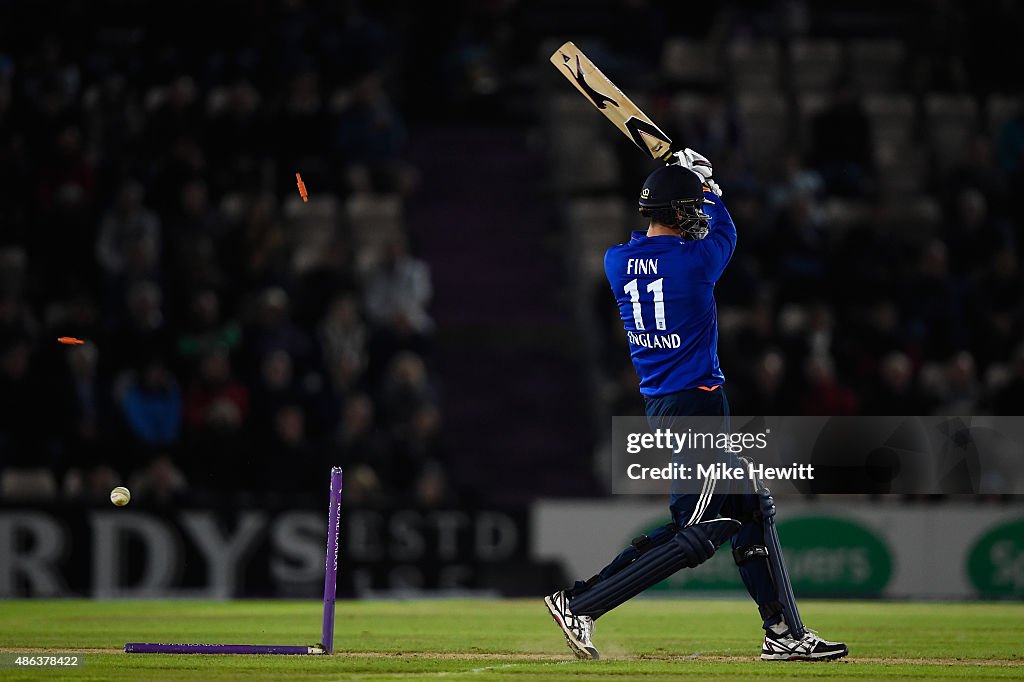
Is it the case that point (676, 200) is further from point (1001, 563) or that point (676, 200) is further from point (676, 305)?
point (1001, 563)

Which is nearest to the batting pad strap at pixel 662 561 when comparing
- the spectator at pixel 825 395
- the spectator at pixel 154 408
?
the spectator at pixel 154 408

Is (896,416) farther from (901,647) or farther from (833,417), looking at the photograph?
(901,647)

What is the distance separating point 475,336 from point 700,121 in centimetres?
392

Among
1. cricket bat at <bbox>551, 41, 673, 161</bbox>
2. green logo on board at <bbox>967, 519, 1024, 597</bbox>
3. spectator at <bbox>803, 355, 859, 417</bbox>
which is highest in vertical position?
cricket bat at <bbox>551, 41, 673, 161</bbox>

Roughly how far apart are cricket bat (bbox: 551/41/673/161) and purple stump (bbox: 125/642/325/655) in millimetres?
3902

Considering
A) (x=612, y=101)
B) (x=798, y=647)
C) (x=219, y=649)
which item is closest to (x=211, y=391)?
(x=612, y=101)

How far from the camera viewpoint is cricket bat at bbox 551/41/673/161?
11891mm

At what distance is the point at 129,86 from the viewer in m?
21.8

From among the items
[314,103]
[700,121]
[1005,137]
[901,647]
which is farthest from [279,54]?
[901,647]

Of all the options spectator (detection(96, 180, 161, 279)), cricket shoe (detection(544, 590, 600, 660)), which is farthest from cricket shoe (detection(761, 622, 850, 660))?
spectator (detection(96, 180, 161, 279))

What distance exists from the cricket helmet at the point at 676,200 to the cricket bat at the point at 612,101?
1.43m

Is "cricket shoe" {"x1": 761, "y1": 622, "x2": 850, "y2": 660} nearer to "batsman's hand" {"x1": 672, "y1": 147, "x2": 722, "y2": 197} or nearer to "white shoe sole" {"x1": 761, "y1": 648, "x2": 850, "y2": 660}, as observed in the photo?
"white shoe sole" {"x1": 761, "y1": 648, "x2": 850, "y2": 660}

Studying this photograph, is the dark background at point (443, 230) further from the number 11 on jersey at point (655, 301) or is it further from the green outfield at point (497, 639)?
the number 11 on jersey at point (655, 301)

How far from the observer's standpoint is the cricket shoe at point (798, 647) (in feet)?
33.1
